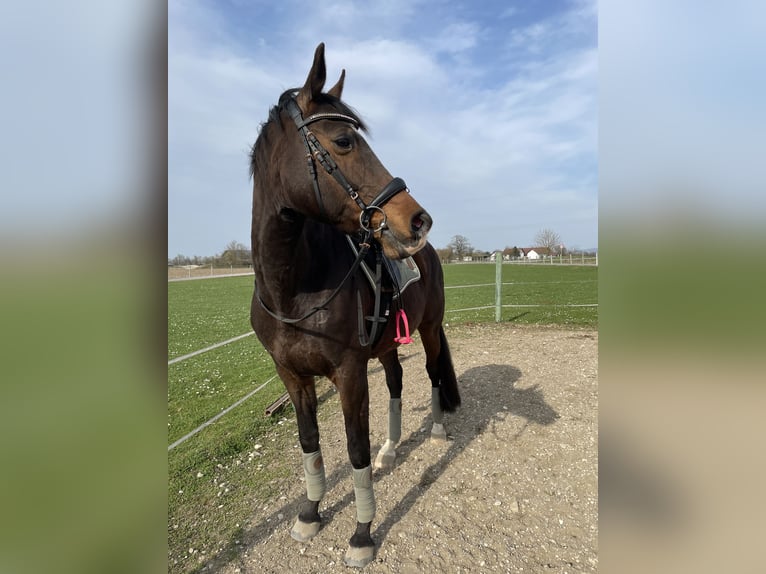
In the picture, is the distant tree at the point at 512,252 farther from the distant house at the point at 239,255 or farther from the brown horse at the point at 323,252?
the brown horse at the point at 323,252

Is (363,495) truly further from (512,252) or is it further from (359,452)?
(512,252)

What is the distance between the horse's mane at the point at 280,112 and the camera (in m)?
2.22

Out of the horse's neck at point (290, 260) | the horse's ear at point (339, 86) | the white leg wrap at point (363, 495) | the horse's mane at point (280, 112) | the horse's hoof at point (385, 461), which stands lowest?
the horse's hoof at point (385, 461)

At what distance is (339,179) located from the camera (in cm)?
207

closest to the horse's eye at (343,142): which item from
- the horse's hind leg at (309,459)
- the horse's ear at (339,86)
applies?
the horse's ear at (339,86)

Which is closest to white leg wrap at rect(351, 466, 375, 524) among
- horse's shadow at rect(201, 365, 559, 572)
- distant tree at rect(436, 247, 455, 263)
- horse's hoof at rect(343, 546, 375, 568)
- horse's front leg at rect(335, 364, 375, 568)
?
horse's front leg at rect(335, 364, 375, 568)

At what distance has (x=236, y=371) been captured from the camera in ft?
28.4

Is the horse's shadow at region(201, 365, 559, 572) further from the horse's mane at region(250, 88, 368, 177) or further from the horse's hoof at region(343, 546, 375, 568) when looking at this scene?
the horse's mane at region(250, 88, 368, 177)
